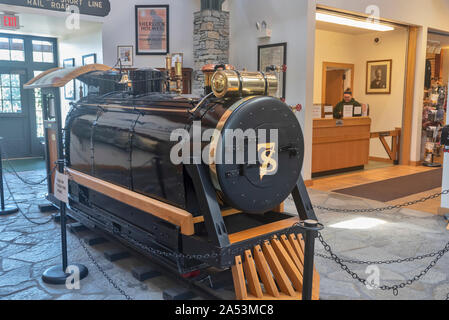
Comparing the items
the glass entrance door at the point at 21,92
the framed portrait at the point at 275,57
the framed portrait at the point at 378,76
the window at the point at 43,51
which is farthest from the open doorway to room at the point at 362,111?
the glass entrance door at the point at 21,92

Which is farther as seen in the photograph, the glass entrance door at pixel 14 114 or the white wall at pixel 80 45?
the glass entrance door at pixel 14 114

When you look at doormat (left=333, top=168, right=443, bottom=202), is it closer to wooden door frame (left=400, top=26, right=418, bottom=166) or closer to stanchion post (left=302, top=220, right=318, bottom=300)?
wooden door frame (left=400, top=26, right=418, bottom=166)

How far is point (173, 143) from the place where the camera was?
3.07 m

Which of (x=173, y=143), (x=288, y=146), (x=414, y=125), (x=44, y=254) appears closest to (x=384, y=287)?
(x=288, y=146)

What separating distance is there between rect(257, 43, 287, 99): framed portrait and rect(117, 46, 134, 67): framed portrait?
257cm

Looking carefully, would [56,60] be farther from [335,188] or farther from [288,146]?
[288,146]

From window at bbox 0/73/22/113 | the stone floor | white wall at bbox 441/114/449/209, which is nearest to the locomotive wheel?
the stone floor

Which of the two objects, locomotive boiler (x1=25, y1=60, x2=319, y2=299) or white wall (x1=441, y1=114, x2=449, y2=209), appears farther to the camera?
white wall (x1=441, y1=114, x2=449, y2=209)

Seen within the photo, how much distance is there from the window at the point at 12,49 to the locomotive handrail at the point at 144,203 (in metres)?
6.87

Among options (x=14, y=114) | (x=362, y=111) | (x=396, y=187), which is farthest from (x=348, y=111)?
(x=14, y=114)

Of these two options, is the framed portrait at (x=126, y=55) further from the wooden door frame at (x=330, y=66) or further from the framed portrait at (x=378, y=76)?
the framed portrait at (x=378, y=76)

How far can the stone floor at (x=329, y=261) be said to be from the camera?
3193 mm

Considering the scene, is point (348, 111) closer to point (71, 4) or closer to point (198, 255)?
point (71, 4)

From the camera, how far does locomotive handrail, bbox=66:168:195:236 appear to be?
9.36 ft
